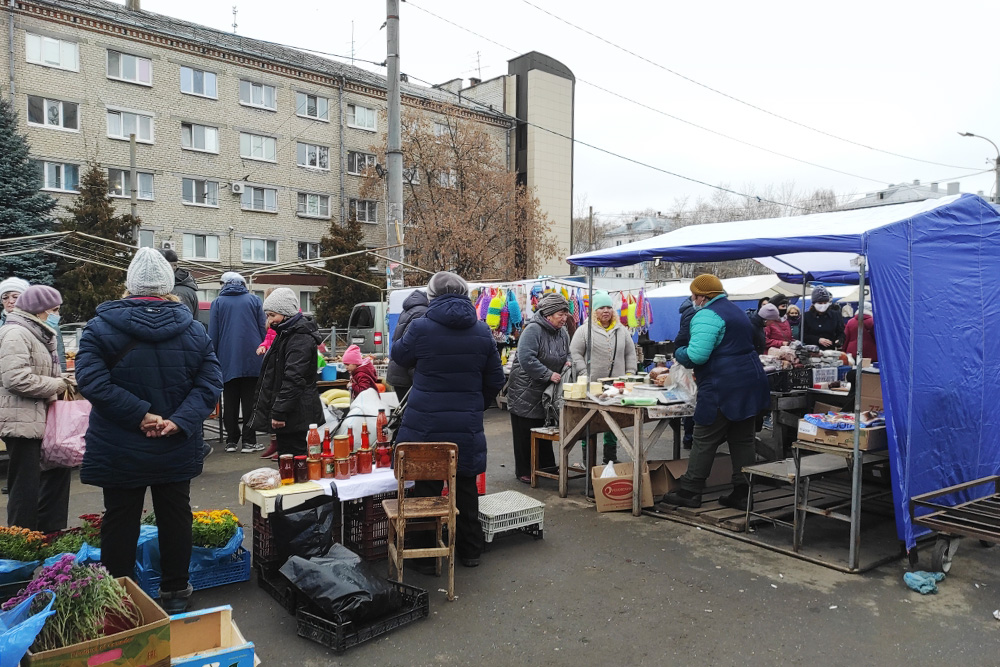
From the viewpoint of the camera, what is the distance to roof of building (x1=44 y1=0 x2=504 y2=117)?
2553 cm

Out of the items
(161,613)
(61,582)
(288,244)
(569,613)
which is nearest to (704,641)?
(569,613)

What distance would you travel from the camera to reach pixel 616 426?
6078mm

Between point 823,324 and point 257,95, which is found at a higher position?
point 257,95

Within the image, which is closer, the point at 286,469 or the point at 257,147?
the point at 286,469

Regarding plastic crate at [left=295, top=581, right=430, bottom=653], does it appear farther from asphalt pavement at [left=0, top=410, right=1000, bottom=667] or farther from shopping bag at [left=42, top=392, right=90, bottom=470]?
shopping bag at [left=42, top=392, right=90, bottom=470]

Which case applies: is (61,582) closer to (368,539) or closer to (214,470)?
(368,539)

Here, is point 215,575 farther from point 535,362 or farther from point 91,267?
point 91,267

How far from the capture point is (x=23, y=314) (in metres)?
4.60

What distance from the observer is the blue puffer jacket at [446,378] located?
4.64 metres

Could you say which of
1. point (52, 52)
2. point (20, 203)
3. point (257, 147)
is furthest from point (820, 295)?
point (52, 52)

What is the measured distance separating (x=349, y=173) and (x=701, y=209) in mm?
21585

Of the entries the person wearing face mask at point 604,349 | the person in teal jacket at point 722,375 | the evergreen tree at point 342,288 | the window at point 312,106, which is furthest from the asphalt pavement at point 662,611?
the window at point 312,106

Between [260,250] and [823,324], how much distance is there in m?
24.5

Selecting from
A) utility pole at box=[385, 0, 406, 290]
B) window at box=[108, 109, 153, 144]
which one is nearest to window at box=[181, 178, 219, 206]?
window at box=[108, 109, 153, 144]
